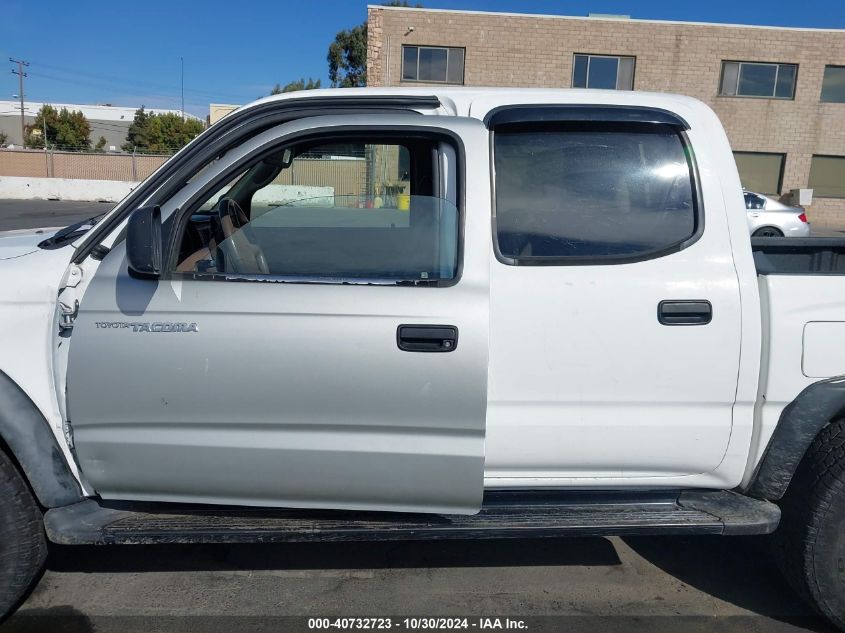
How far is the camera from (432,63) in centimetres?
2583

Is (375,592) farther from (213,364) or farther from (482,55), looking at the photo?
(482,55)

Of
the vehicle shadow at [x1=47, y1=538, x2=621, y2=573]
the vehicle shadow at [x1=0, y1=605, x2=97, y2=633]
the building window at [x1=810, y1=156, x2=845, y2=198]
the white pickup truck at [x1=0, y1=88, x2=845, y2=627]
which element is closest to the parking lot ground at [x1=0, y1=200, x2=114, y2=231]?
the vehicle shadow at [x1=47, y1=538, x2=621, y2=573]

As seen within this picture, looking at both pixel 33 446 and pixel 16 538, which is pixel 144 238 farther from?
pixel 16 538

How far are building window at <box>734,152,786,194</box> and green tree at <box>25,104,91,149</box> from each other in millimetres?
56963

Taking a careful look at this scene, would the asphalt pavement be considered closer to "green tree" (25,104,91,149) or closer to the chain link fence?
the chain link fence

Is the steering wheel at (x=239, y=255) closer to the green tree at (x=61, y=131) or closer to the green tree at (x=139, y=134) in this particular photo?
the green tree at (x=139, y=134)

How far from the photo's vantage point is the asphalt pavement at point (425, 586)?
2938 mm

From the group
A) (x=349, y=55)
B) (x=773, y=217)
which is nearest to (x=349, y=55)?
(x=349, y=55)

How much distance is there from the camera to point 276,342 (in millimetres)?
2500

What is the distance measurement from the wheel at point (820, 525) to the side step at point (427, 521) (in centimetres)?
13

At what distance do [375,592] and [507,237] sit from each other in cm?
170

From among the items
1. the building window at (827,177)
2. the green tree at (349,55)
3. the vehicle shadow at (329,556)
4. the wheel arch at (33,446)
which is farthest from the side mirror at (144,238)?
the green tree at (349,55)

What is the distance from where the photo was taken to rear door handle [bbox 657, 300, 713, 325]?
258 centimetres

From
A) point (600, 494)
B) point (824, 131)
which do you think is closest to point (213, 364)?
point (600, 494)
